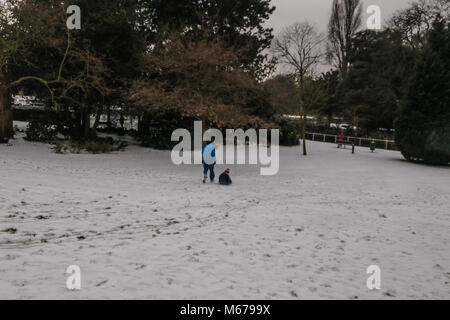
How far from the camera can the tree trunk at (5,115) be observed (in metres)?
18.2

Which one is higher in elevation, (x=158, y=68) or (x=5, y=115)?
(x=158, y=68)

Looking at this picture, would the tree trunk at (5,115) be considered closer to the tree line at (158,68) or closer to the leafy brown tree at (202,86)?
the tree line at (158,68)

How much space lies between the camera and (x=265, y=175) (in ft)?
48.4

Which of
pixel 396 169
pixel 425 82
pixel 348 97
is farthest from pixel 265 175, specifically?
pixel 348 97

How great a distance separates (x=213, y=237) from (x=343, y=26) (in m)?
49.9

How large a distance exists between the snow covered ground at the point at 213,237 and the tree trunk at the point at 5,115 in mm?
7434

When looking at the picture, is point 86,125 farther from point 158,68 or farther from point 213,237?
point 213,237

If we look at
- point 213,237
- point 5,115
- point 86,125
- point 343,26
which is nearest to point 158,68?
point 86,125

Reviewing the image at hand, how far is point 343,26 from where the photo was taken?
48.1 metres

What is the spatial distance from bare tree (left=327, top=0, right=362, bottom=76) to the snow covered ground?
40.5 metres

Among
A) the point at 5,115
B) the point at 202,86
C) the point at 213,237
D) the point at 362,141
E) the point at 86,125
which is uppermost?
the point at 202,86

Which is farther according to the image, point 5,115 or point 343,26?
point 343,26

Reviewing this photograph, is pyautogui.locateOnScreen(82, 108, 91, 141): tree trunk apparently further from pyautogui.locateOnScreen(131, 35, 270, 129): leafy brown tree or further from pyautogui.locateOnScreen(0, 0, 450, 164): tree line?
pyautogui.locateOnScreen(131, 35, 270, 129): leafy brown tree
